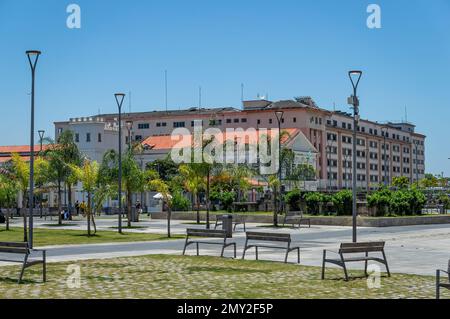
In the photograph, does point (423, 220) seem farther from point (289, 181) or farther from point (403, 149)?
point (403, 149)

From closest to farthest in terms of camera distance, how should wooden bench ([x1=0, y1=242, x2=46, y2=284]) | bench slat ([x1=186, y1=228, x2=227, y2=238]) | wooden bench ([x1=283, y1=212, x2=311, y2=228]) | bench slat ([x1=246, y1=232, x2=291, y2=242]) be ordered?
1. wooden bench ([x1=0, y1=242, x2=46, y2=284])
2. bench slat ([x1=246, y1=232, x2=291, y2=242])
3. bench slat ([x1=186, y1=228, x2=227, y2=238])
4. wooden bench ([x1=283, y1=212, x2=311, y2=228])

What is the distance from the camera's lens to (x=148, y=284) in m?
14.5

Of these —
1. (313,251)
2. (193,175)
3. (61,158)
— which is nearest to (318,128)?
(61,158)

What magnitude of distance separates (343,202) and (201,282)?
34906 mm

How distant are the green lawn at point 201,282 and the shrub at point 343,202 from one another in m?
30.2

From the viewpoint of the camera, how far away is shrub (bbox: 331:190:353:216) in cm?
4838

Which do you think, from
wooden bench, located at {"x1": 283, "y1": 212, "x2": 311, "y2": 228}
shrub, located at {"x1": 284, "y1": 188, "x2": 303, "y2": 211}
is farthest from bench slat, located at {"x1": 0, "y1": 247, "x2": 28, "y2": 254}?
shrub, located at {"x1": 284, "y1": 188, "x2": 303, "y2": 211}

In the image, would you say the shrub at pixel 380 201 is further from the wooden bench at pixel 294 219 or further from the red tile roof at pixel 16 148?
the red tile roof at pixel 16 148

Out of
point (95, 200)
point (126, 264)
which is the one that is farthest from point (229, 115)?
point (126, 264)

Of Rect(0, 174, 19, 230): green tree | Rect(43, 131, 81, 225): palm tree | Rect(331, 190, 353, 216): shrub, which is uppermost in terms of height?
Rect(43, 131, 81, 225): palm tree

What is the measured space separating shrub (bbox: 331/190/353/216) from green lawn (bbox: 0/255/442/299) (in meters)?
30.2

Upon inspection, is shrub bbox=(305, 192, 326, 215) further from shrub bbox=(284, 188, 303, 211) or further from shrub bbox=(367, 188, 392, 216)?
shrub bbox=(367, 188, 392, 216)

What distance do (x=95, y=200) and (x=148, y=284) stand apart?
2162cm

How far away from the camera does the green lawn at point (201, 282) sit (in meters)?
13.0
